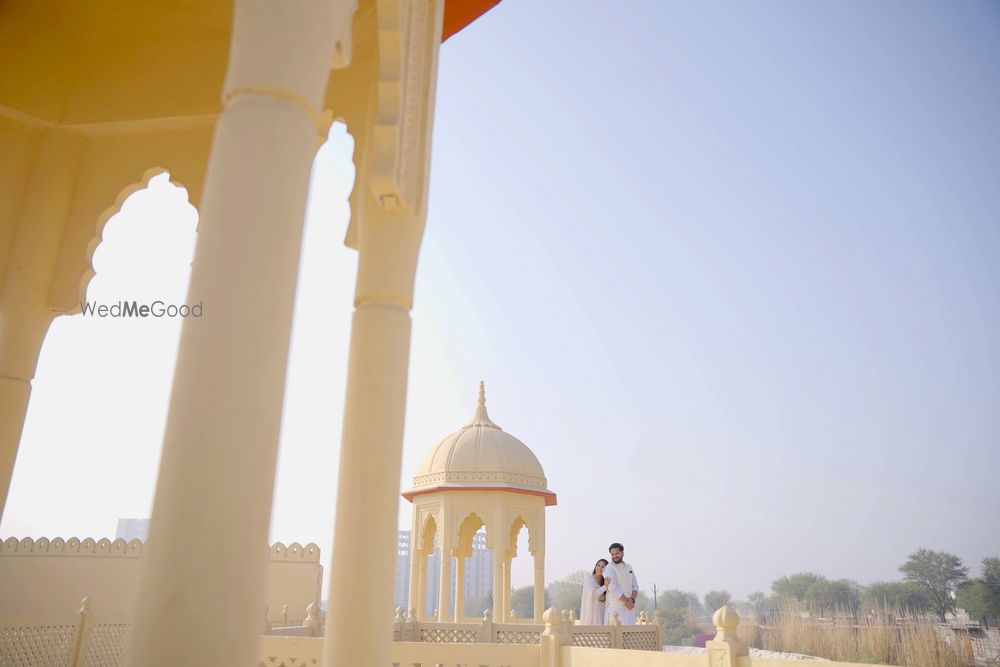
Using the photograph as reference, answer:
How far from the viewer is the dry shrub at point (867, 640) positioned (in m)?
12.8

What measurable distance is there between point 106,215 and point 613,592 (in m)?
7.84

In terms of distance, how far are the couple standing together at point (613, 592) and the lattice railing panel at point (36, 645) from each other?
6255 mm

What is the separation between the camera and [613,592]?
10.2 metres

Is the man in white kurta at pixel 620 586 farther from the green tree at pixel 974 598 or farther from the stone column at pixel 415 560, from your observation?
the green tree at pixel 974 598

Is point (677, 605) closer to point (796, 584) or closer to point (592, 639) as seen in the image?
point (796, 584)

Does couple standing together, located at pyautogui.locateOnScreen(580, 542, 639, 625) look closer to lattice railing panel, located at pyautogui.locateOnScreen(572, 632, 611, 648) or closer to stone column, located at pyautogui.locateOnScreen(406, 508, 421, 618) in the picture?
lattice railing panel, located at pyautogui.locateOnScreen(572, 632, 611, 648)

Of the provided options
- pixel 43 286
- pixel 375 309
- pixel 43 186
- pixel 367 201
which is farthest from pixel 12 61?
pixel 375 309

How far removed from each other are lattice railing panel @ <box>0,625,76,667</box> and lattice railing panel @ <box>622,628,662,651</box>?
20.7 ft

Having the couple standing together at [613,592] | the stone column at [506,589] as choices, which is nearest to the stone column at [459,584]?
the stone column at [506,589]

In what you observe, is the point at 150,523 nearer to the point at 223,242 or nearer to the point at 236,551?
the point at 236,551

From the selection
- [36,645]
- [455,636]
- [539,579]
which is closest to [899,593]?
[539,579]

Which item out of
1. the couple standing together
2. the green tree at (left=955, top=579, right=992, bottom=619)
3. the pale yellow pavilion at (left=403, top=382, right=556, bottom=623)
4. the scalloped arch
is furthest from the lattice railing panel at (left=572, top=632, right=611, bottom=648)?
the green tree at (left=955, top=579, right=992, bottom=619)

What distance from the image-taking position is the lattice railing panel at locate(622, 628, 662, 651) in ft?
30.6

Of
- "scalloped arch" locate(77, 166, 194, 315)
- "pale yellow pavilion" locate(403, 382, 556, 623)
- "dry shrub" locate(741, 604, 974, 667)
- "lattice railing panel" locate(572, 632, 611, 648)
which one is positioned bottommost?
"dry shrub" locate(741, 604, 974, 667)
